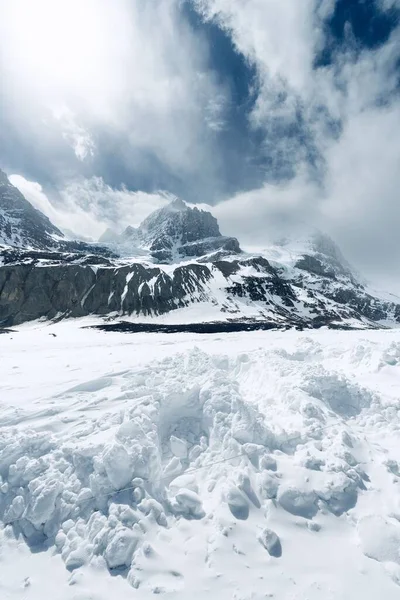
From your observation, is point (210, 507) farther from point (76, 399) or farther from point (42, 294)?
point (42, 294)

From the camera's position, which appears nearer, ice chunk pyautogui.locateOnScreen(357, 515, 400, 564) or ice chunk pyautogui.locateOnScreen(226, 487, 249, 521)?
ice chunk pyautogui.locateOnScreen(357, 515, 400, 564)

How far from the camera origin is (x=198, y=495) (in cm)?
698

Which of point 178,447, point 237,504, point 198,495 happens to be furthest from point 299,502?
point 178,447

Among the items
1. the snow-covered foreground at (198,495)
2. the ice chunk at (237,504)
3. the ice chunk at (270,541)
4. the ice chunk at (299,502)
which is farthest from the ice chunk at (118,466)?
the ice chunk at (299,502)

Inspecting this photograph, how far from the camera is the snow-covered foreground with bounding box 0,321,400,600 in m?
5.23

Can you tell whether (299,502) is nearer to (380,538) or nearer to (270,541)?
(270,541)

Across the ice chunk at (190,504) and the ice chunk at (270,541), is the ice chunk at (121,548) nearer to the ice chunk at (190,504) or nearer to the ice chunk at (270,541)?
the ice chunk at (190,504)

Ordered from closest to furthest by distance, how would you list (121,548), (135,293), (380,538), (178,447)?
(121,548)
(380,538)
(178,447)
(135,293)

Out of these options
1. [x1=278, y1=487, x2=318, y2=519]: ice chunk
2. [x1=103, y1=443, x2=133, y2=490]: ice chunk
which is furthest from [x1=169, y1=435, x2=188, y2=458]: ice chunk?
[x1=278, y1=487, x2=318, y2=519]: ice chunk

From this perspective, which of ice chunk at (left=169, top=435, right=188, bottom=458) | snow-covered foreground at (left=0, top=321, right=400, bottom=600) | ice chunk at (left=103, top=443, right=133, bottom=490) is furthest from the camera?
ice chunk at (left=169, top=435, right=188, bottom=458)

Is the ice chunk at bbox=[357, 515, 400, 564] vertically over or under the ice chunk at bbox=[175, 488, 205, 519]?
over

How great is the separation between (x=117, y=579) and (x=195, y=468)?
302cm

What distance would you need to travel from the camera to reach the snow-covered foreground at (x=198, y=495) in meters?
5.23

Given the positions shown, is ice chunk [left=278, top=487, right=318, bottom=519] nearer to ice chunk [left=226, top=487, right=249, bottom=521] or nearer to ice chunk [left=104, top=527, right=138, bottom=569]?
ice chunk [left=226, top=487, right=249, bottom=521]
